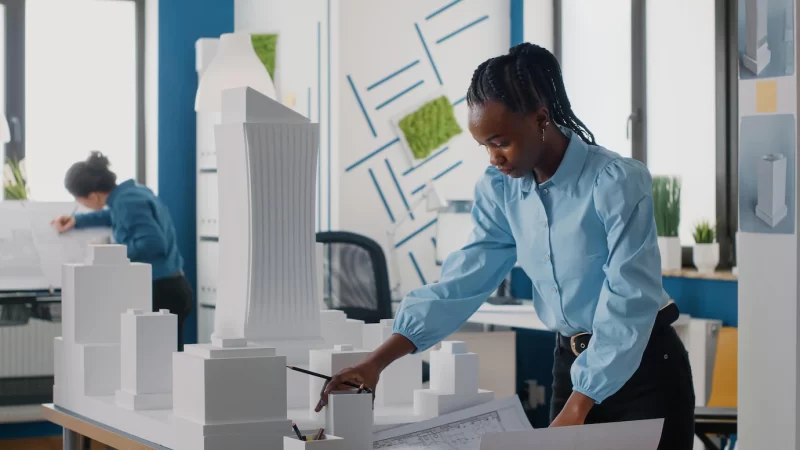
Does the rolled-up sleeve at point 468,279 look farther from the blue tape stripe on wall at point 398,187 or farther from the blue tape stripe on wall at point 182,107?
the blue tape stripe on wall at point 182,107

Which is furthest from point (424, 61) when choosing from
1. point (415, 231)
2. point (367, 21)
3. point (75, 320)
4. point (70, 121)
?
point (75, 320)

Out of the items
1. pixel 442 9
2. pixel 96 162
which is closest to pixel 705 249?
pixel 442 9

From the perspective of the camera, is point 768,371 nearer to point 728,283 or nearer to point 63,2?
point 728,283

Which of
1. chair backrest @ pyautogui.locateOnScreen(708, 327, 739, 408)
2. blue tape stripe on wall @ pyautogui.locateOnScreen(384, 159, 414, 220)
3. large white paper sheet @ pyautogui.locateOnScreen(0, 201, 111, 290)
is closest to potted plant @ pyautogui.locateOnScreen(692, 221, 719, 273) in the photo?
chair backrest @ pyautogui.locateOnScreen(708, 327, 739, 408)

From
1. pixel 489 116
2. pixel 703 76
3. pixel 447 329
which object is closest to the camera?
pixel 489 116

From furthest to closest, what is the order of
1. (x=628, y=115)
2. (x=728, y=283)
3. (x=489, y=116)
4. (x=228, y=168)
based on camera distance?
(x=628, y=115), (x=728, y=283), (x=228, y=168), (x=489, y=116)

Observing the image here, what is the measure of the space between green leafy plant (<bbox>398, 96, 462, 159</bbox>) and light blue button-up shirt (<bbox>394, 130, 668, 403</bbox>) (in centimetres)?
394

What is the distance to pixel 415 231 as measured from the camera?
5.73 metres

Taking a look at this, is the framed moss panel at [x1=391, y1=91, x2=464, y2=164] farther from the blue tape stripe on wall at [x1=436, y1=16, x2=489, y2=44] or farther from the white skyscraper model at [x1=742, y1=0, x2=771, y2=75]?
the white skyscraper model at [x1=742, y1=0, x2=771, y2=75]

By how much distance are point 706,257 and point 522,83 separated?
323 cm

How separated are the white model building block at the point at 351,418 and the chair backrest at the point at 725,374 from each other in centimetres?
266

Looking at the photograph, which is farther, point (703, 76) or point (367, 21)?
point (367, 21)

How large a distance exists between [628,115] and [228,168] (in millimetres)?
3749

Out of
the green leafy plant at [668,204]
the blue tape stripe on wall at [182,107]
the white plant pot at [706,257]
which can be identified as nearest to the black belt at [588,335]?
the white plant pot at [706,257]
